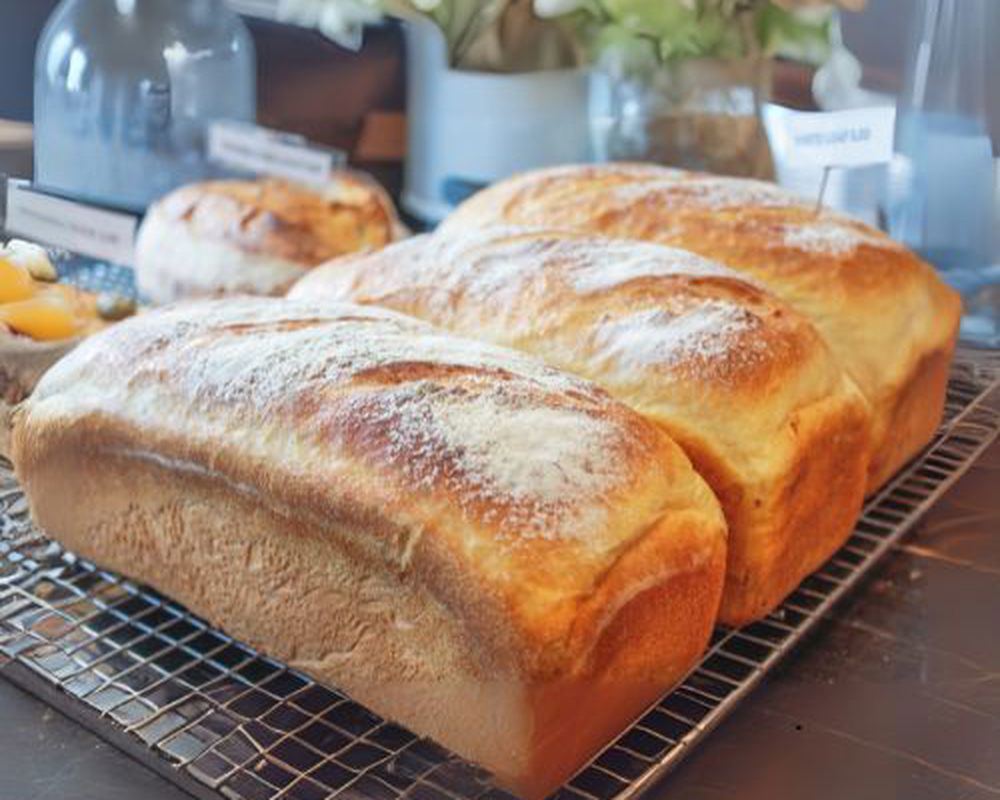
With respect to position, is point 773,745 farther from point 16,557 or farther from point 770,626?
point 16,557

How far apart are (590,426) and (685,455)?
0.14m

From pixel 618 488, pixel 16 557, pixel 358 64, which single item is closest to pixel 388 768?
pixel 618 488

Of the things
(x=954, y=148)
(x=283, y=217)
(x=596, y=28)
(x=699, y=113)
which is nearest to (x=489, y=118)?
(x=596, y=28)

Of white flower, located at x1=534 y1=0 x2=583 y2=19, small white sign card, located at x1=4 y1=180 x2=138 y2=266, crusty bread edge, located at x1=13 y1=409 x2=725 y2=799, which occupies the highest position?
white flower, located at x1=534 y1=0 x2=583 y2=19

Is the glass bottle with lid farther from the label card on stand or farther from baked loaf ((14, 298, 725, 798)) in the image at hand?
baked loaf ((14, 298, 725, 798))

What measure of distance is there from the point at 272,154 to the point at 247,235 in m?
0.13

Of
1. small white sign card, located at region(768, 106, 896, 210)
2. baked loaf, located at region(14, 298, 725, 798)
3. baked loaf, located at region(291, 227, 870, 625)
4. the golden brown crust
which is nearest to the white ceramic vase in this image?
the golden brown crust

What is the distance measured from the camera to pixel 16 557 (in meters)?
1.18

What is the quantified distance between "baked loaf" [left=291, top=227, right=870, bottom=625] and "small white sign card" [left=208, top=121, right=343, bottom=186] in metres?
0.40

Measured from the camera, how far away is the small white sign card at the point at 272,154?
5.67 feet

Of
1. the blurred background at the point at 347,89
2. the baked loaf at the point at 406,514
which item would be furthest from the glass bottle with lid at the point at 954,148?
the baked loaf at the point at 406,514

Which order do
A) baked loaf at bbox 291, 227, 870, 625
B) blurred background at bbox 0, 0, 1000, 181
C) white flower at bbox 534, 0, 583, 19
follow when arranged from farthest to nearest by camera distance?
blurred background at bbox 0, 0, 1000, 181 → white flower at bbox 534, 0, 583, 19 → baked loaf at bbox 291, 227, 870, 625

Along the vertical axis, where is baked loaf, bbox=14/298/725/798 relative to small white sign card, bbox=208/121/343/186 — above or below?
below

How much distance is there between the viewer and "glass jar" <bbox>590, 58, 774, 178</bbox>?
2154 mm
